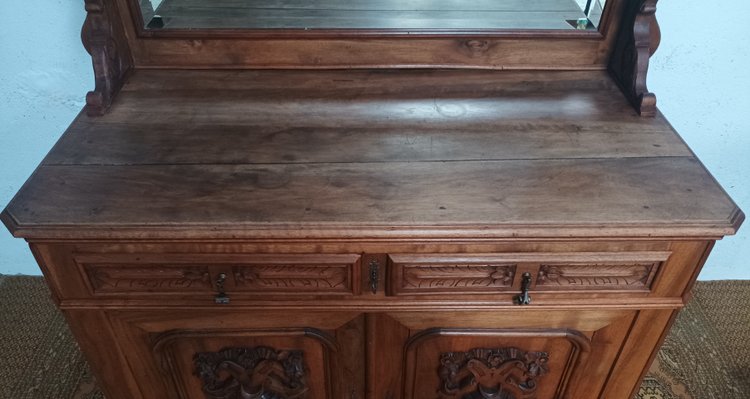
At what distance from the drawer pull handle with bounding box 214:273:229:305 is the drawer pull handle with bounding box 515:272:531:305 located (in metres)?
0.48

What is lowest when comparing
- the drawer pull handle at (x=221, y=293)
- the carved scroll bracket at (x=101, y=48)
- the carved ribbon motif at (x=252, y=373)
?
the carved ribbon motif at (x=252, y=373)

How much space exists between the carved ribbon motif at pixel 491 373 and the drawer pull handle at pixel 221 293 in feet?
1.36

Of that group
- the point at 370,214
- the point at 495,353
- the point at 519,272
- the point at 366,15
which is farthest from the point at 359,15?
the point at 495,353

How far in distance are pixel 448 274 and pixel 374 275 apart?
0.12m

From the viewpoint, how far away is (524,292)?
949mm

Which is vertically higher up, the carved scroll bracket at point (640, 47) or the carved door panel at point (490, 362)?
the carved scroll bracket at point (640, 47)

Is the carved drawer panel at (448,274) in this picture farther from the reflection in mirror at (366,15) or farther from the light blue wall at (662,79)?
the light blue wall at (662,79)

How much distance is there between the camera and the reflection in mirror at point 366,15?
3.72ft

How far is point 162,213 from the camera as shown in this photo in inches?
33.8

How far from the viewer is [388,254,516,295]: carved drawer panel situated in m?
0.90

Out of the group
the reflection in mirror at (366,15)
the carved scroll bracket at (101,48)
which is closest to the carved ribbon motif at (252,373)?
the carved scroll bracket at (101,48)

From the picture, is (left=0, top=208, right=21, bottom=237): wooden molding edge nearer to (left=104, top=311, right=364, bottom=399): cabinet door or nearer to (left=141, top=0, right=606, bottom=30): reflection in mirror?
(left=104, top=311, right=364, bottom=399): cabinet door

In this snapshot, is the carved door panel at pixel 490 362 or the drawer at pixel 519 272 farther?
the carved door panel at pixel 490 362

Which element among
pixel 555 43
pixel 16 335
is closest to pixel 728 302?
pixel 555 43
